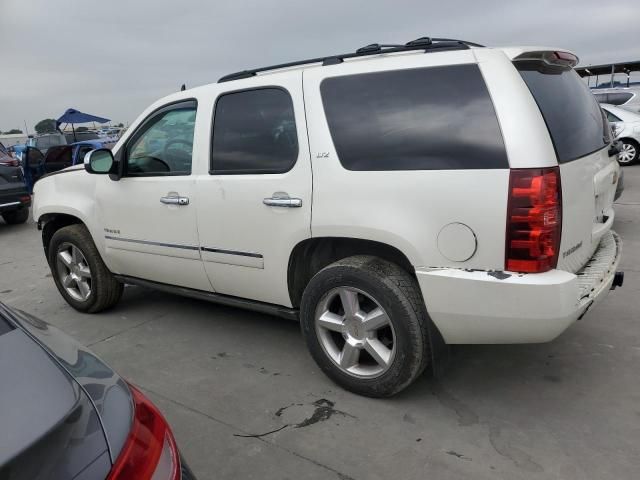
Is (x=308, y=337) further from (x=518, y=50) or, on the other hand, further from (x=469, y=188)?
(x=518, y=50)

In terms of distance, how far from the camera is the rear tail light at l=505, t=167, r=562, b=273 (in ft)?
7.79

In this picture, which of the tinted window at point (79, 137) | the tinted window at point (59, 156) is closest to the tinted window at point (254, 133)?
the tinted window at point (59, 156)

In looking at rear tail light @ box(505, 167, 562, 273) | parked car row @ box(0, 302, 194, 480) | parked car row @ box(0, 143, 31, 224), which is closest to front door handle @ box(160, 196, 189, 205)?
parked car row @ box(0, 302, 194, 480)

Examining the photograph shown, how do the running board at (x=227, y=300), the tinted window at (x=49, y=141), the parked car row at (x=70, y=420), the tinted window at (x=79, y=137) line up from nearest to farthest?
the parked car row at (x=70, y=420)
the running board at (x=227, y=300)
the tinted window at (x=49, y=141)
the tinted window at (x=79, y=137)

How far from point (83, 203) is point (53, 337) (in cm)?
299

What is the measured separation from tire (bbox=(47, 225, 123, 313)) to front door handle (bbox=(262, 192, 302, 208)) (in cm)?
212

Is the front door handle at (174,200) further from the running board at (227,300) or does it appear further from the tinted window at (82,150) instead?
the tinted window at (82,150)

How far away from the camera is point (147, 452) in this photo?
4.49 ft

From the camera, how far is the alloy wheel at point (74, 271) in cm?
468

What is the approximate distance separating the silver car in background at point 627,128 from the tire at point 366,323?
10.5 metres

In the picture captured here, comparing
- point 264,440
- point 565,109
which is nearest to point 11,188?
point 264,440

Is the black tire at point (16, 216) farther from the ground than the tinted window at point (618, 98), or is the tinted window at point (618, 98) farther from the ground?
the tinted window at point (618, 98)

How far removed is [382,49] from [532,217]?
4.63 feet

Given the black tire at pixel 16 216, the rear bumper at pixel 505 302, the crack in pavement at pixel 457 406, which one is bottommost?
the crack in pavement at pixel 457 406
